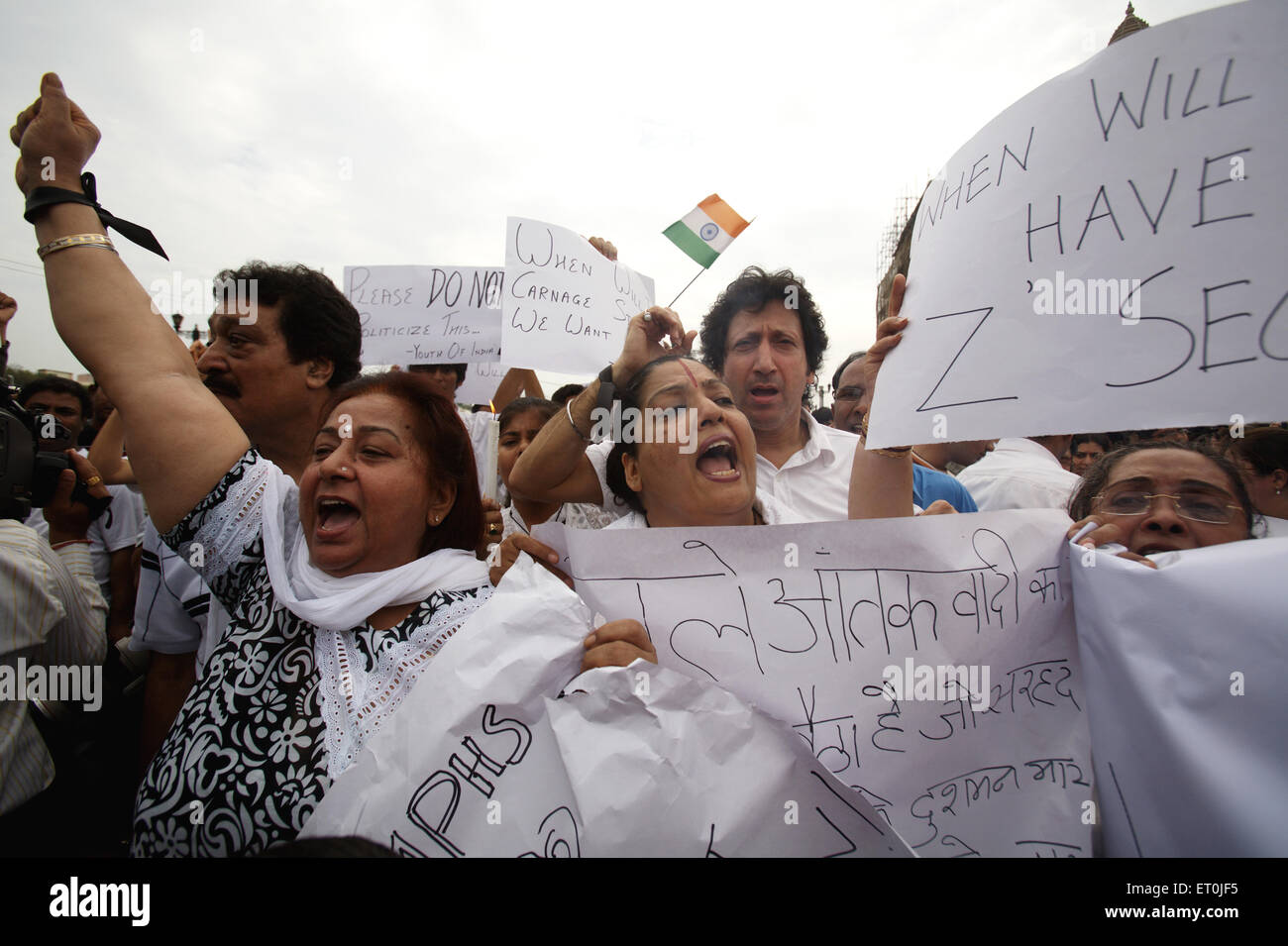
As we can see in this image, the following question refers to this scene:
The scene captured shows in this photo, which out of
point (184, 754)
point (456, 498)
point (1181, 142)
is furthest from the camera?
point (456, 498)

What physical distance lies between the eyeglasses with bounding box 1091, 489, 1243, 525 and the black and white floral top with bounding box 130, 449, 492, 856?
65.9 inches

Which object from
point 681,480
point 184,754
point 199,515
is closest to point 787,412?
point 681,480

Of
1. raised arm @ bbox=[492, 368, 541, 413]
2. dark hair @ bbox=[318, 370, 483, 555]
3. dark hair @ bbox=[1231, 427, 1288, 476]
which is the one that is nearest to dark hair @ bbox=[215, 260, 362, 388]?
dark hair @ bbox=[318, 370, 483, 555]

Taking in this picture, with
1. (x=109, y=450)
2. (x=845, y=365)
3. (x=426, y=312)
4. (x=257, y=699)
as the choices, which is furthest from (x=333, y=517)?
(x=845, y=365)

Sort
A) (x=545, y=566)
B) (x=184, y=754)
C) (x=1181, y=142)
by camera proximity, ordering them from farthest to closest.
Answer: (x=545, y=566) → (x=184, y=754) → (x=1181, y=142)

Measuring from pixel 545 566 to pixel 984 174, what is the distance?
1428mm

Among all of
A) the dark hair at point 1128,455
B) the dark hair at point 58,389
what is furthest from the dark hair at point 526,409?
the dark hair at point 58,389

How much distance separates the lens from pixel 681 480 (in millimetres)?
1884

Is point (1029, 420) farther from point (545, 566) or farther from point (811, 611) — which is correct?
point (545, 566)

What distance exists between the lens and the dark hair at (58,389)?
14.2 ft

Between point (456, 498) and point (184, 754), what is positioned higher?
point (456, 498)

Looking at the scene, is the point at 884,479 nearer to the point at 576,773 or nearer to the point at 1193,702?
the point at 1193,702

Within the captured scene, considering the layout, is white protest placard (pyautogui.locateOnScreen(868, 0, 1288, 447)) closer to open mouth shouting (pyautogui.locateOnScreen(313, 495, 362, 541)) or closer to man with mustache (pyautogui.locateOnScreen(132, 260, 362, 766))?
open mouth shouting (pyautogui.locateOnScreen(313, 495, 362, 541))

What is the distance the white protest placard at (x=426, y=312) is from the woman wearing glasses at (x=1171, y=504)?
3.33 meters
